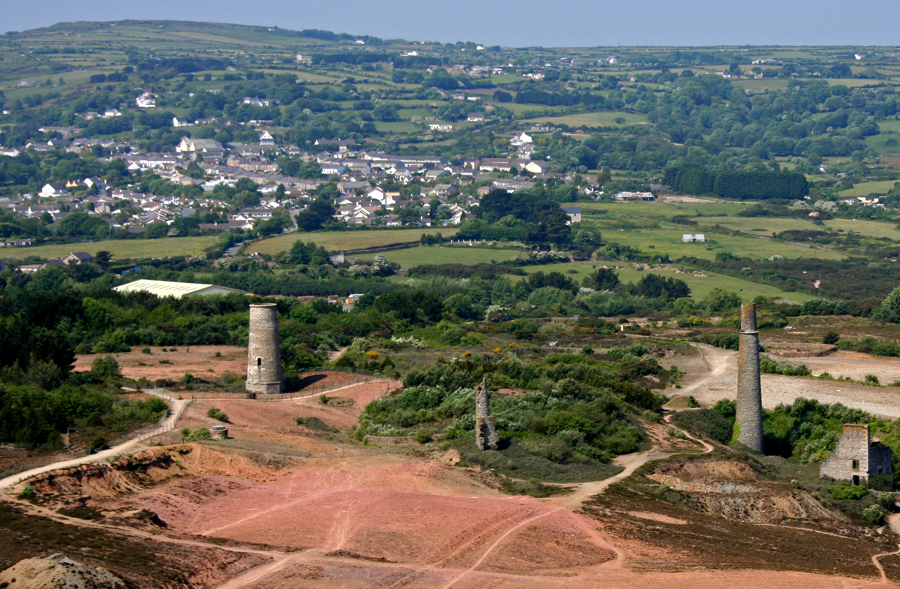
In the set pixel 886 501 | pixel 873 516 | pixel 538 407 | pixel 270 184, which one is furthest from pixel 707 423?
pixel 270 184

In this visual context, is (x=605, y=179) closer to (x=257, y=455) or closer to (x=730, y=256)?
(x=730, y=256)

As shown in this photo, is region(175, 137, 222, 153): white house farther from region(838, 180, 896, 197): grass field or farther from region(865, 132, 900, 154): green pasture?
region(865, 132, 900, 154): green pasture

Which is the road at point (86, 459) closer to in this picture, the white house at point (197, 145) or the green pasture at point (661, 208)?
the green pasture at point (661, 208)

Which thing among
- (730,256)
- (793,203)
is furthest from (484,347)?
(793,203)

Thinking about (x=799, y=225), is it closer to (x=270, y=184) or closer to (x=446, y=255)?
(x=446, y=255)

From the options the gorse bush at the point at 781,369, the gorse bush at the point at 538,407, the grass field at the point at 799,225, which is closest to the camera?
the gorse bush at the point at 538,407

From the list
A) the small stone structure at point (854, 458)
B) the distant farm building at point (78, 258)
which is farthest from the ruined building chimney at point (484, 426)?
the distant farm building at point (78, 258)

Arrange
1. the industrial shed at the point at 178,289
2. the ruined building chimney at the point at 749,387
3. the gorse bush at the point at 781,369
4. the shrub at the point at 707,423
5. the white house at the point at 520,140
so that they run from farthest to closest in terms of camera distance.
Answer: the white house at the point at 520,140 → the industrial shed at the point at 178,289 → the gorse bush at the point at 781,369 → the shrub at the point at 707,423 → the ruined building chimney at the point at 749,387
